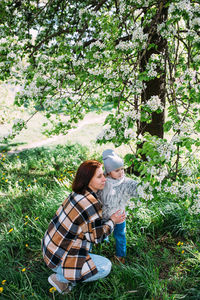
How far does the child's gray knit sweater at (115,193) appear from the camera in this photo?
88.1 inches

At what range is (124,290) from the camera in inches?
84.0

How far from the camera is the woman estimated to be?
1.95 metres

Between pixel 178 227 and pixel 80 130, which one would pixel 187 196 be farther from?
pixel 80 130

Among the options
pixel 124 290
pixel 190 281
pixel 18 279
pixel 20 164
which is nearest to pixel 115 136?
pixel 124 290

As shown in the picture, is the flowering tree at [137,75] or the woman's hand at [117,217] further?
the woman's hand at [117,217]

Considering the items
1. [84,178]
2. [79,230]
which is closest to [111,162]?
[84,178]

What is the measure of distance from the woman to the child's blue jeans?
350 mm

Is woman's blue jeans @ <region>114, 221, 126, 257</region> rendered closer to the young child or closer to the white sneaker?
the young child

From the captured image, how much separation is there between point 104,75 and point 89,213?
136 cm

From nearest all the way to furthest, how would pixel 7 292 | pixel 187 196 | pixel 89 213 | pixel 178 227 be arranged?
pixel 187 196
pixel 89 213
pixel 7 292
pixel 178 227

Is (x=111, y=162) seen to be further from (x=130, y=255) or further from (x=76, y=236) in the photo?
(x=130, y=255)

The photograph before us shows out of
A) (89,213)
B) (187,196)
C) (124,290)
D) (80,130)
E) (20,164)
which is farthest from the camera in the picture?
(80,130)

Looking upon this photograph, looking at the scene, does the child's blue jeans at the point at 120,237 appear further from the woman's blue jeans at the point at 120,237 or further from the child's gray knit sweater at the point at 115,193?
Result: the child's gray knit sweater at the point at 115,193

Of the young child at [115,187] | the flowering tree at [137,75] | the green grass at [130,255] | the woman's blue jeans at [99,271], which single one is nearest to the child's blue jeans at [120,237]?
the young child at [115,187]
